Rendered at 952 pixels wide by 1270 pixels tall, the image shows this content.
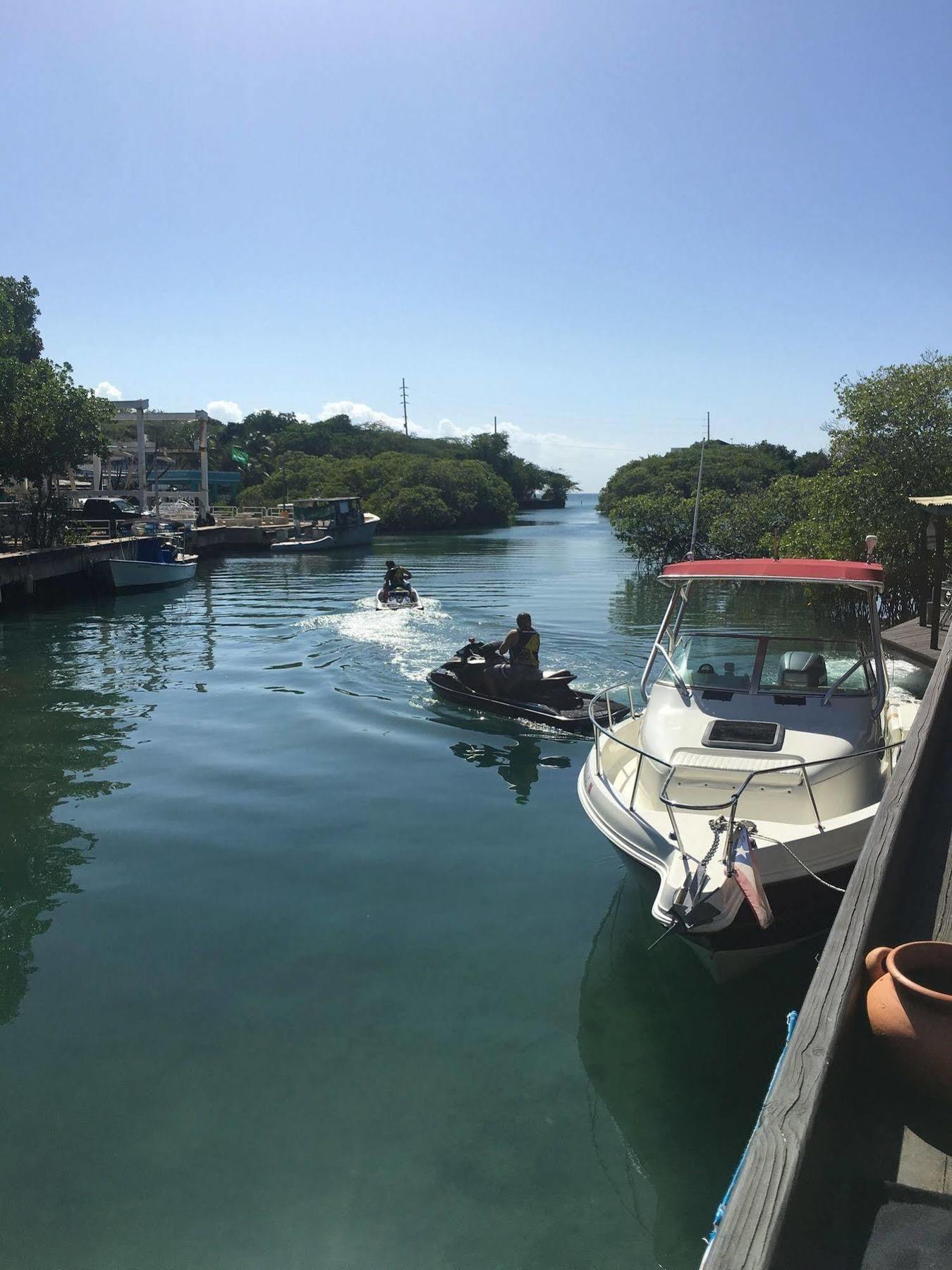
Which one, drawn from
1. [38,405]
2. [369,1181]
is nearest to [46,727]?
[369,1181]

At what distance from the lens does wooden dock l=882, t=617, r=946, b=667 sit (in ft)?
53.5

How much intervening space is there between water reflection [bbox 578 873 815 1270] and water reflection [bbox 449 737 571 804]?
162 inches

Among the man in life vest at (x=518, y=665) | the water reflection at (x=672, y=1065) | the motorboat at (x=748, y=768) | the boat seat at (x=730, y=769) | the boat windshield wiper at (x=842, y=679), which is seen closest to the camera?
the water reflection at (x=672, y=1065)

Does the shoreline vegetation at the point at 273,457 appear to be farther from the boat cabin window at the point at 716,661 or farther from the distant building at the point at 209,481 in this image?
the boat cabin window at the point at 716,661

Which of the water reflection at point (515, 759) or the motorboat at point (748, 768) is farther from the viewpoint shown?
the water reflection at point (515, 759)

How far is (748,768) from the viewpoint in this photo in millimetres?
7145

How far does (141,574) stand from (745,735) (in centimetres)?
3040

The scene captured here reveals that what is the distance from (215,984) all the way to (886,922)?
4.71 metres

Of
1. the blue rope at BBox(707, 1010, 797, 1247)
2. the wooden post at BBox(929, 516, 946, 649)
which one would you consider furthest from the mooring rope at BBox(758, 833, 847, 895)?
the wooden post at BBox(929, 516, 946, 649)

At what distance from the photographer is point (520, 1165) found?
16.6ft

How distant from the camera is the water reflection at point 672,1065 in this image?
490 cm

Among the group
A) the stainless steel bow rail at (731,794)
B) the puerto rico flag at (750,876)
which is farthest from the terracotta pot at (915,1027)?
the stainless steel bow rail at (731,794)

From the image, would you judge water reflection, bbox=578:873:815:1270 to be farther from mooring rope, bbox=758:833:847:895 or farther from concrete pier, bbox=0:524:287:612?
concrete pier, bbox=0:524:287:612

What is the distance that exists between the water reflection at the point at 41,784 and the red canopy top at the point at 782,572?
21.3ft
